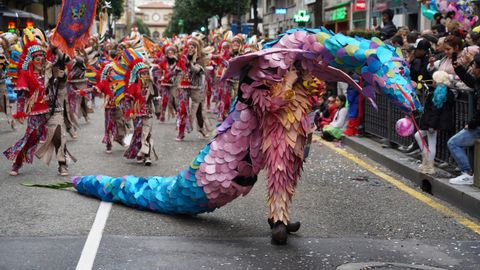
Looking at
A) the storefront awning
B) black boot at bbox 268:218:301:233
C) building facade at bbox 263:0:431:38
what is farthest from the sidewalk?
the storefront awning

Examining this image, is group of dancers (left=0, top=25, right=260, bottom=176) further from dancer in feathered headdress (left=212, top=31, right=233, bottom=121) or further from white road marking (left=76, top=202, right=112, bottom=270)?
white road marking (left=76, top=202, right=112, bottom=270)

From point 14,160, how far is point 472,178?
5508mm

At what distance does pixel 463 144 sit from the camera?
8859mm

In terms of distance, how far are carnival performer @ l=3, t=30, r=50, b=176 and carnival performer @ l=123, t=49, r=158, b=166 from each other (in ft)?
5.12

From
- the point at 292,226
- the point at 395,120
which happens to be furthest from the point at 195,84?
the point at 292,226

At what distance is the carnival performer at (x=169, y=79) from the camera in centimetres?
1670

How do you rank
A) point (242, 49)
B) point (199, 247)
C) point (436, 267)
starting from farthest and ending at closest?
point (242, 49) → point (199, 247) → point (436, 267)

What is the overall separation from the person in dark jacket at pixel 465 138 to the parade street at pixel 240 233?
0.40 metres

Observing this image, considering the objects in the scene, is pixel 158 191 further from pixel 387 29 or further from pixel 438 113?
pixel 387 29

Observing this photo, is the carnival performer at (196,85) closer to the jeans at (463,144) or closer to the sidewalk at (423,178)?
the sidewalk at (423,178)

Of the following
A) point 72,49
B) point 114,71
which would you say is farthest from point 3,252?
point 114,71

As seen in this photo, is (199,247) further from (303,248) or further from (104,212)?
(104,212)

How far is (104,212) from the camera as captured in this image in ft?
25.1

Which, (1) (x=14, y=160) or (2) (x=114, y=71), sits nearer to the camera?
(1) (x=14, y=160)
